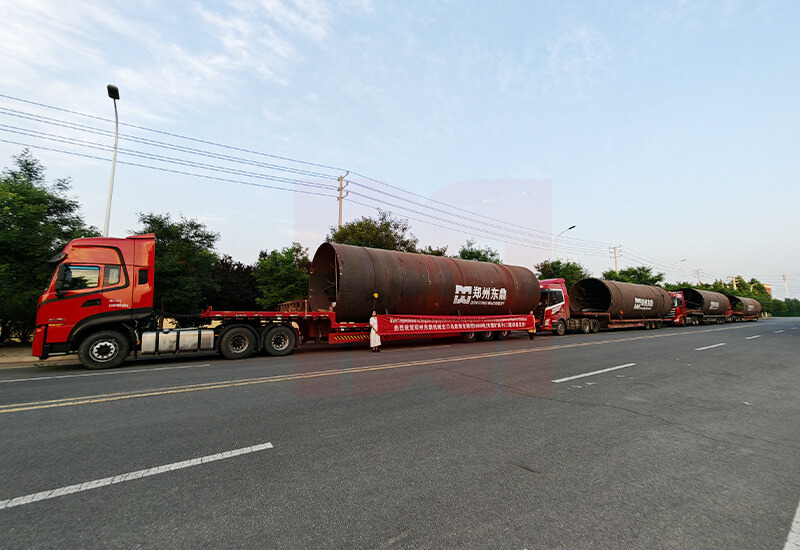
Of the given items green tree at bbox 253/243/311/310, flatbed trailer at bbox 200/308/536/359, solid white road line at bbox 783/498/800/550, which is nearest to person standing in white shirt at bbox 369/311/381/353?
flatbed trailer at bbox 200/308/536/359

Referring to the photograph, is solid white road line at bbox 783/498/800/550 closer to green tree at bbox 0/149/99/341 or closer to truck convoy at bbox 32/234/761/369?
truck convoy at bbox 32/234/761/369

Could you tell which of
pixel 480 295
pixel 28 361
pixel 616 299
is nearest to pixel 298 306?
pixel 480 295

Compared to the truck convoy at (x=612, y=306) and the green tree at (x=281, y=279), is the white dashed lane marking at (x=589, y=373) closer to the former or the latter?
the truck convoy at (x=612, y=306)

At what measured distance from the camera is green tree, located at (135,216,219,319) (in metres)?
16.5

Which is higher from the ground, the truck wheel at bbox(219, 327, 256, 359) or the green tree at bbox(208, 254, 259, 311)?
the green tree at bbox(208, 254, 259, 311)

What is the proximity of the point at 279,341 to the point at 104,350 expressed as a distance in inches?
174

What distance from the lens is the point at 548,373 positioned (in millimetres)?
8141

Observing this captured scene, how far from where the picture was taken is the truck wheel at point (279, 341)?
11.5 m

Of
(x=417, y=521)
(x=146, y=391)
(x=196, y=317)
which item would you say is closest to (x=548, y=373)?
(x=417, y=521)

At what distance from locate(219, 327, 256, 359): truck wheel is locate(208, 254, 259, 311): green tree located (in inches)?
858

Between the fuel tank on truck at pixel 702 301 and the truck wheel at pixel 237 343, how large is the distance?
38.7 m

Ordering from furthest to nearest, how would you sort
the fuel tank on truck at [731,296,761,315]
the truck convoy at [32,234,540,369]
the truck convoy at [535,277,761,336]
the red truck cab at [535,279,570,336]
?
the fuel tank on truck at [731,296,761,315] → the truck convoy at [535,277,761,336] → the red truck cab at [535,279,570,336] → the truck convoy at [32,234,540,369]

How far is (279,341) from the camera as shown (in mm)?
11789

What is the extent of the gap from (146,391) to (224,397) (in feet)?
5.36
